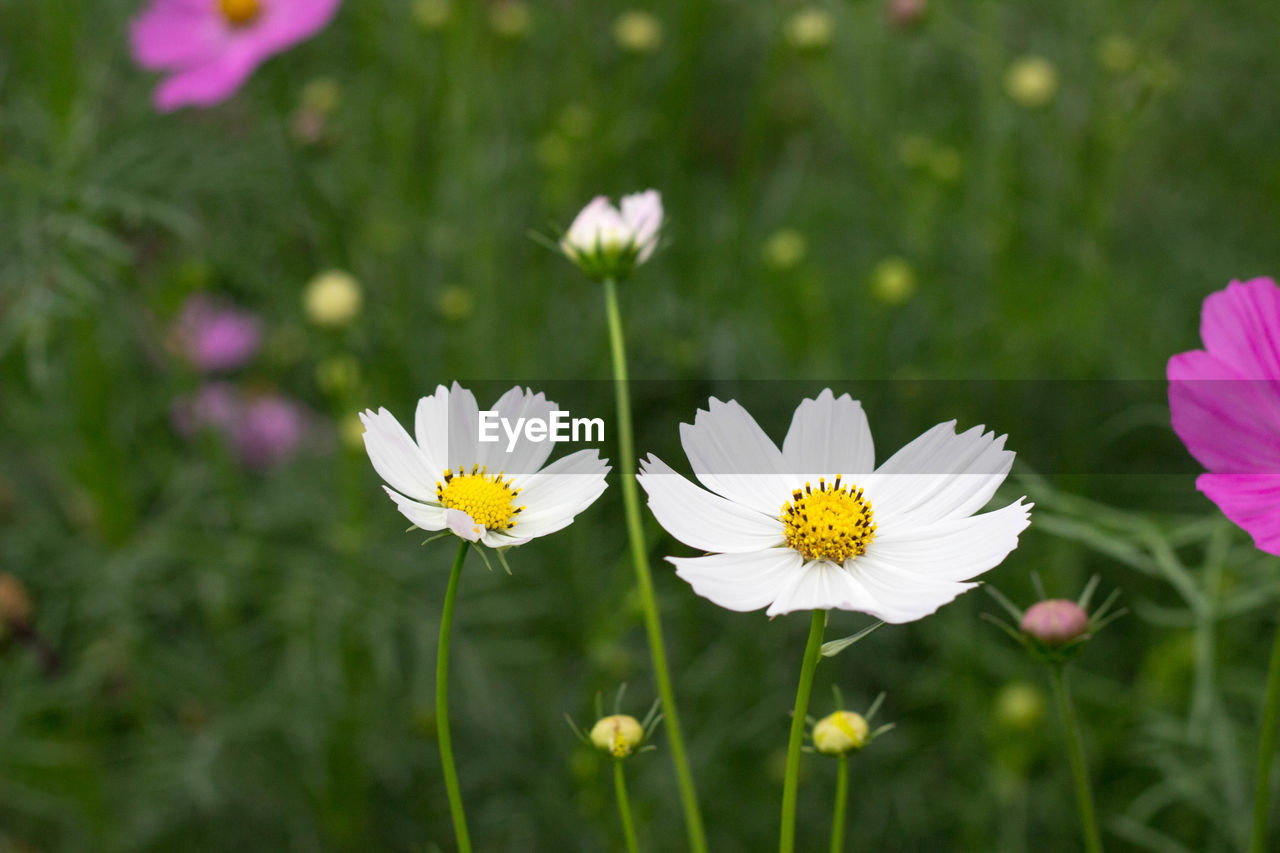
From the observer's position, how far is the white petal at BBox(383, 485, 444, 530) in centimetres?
24

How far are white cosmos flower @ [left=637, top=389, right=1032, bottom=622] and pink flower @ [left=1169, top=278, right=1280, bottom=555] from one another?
9 cm

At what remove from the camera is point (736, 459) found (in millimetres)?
303

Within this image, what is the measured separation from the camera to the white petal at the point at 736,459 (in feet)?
0.96

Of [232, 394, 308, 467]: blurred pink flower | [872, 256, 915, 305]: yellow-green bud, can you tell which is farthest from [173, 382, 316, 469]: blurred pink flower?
[872, 256, 915, 305]: yellow-green bud

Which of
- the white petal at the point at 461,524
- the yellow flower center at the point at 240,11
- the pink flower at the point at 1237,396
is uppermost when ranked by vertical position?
the yellow flower center at the point at 240,11

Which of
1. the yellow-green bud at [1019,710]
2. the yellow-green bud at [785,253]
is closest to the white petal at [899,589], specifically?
the yellow-green bud at [1019,710]

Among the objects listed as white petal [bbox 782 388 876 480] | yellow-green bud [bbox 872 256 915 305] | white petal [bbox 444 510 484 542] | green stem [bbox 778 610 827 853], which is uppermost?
yellow-green bud [bbox 872 256 915 305]

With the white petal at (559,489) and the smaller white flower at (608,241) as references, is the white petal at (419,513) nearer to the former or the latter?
the white petal at (559,489)

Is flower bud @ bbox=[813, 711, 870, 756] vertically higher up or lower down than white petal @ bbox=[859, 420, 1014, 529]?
lower down

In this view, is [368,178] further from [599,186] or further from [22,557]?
[22,557]

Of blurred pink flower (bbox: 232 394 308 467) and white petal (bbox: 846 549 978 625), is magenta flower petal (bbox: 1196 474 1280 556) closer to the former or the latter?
white petal (bbox: 846 549 978 625)

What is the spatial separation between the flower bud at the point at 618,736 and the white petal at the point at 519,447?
0.25 feet

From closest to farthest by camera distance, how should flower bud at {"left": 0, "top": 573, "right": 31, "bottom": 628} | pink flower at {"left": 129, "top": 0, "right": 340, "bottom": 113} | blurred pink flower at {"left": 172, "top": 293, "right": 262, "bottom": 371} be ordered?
flower bud at {"left": 0, "top": 573, "right": 31, "bottom": 628}, pink flower at {"left": 129, "top": 0, "right": 340, "bottom": 113}, blurred pink flower at {"left": 172, "top": 293, "right": 262, "bottom": 371}

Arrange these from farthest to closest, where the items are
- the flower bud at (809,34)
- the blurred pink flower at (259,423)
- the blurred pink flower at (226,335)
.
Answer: the blurred pink flower at (226,335) < the blurred pink flower at (259,423) < the flower bud at (809,34)
